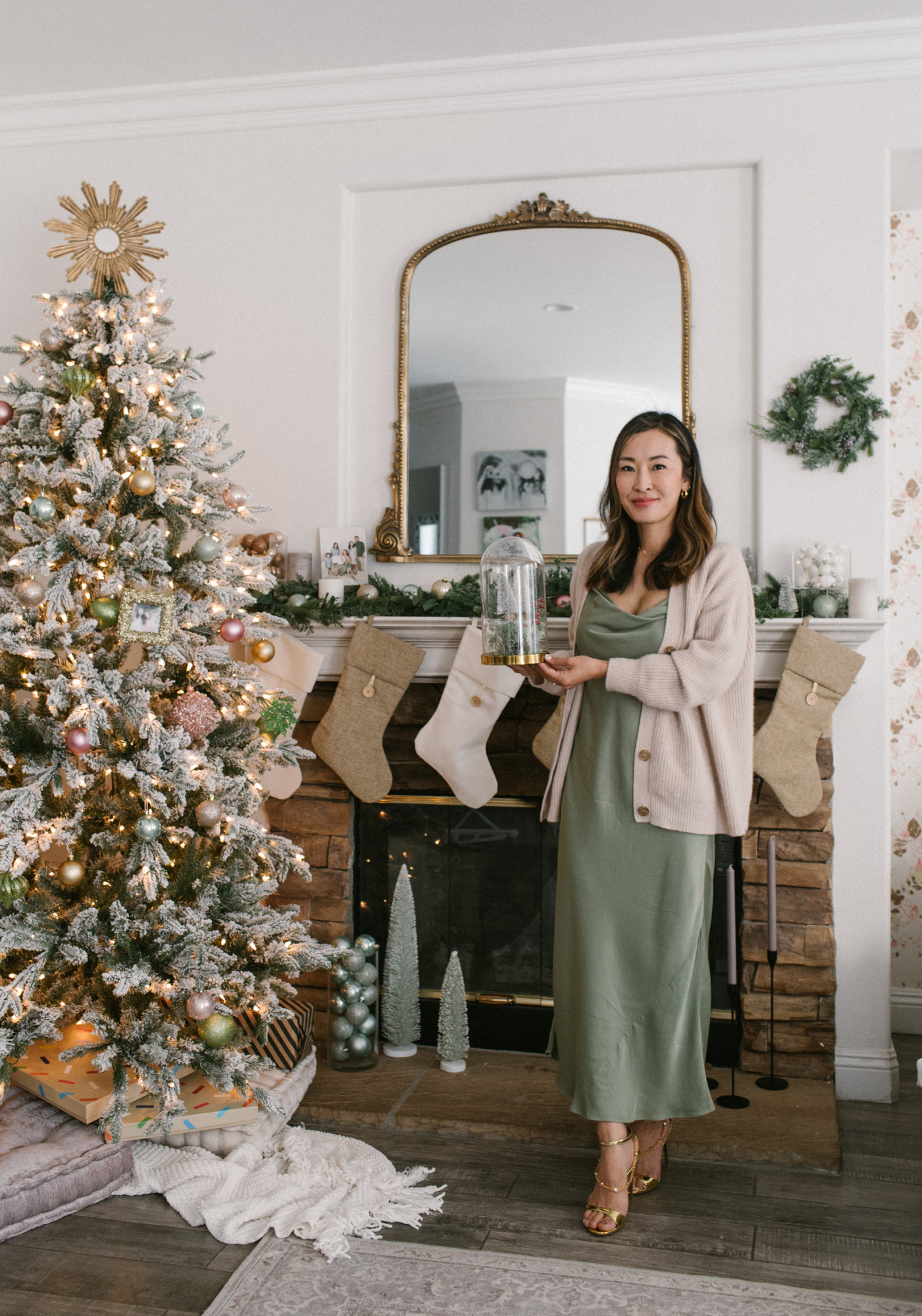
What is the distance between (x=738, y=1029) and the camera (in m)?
2.73

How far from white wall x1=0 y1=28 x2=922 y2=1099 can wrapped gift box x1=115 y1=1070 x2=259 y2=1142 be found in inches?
56.5

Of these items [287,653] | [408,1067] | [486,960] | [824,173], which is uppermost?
[824,173]

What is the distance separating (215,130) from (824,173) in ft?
5.71

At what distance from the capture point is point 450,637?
274cm

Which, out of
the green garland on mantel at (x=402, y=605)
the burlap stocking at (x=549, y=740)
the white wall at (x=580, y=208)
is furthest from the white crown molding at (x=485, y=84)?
the burlap stocking at (x=549, y=740)

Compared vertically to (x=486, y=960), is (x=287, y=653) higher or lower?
higher

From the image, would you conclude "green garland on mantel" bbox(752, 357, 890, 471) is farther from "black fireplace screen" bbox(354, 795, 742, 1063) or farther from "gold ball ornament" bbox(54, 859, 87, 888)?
"gold ball ornament" bbox(54, 859, 87, 888)

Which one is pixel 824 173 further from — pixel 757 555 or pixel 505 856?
pixel 505 856

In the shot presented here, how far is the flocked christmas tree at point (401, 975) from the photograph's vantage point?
110 inches

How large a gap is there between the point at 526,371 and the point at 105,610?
1344 millimetres

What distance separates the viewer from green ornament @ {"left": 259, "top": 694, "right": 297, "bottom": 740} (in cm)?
249

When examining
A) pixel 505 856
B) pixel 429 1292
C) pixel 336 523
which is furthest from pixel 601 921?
pixel 336 523

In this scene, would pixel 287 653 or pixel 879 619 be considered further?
pixel 287 653

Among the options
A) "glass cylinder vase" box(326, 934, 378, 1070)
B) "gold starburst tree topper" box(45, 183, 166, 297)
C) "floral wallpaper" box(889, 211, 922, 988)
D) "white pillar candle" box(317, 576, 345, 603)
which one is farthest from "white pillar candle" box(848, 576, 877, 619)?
"gold starburst tree topper" box(45, 183, 166, 297)
